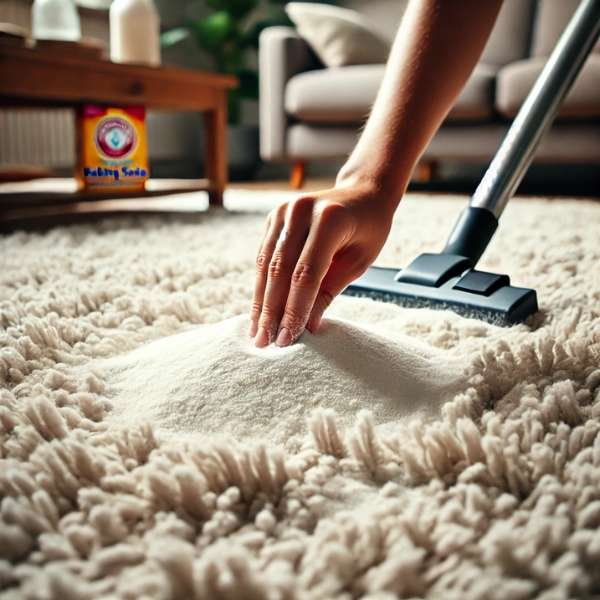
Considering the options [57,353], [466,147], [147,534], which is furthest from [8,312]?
[466,147]

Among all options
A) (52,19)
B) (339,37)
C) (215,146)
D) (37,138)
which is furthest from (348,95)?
(37,138)

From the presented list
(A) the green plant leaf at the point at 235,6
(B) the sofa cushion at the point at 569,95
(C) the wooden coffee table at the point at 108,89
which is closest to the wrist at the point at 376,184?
(C) the wooden coffee table at the point at 108,89

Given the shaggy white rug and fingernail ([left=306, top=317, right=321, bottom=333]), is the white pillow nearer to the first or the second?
the shaggy white rug

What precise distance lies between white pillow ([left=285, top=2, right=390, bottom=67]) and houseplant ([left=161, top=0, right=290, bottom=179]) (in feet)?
2.62

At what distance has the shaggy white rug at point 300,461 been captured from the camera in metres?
0.26

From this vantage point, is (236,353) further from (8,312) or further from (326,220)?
(8,312)

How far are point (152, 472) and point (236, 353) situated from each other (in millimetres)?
133

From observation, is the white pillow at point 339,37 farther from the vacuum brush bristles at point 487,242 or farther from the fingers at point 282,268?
the fingers at point 282,268

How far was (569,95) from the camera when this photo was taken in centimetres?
180

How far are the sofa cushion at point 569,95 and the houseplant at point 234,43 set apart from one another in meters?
1.47

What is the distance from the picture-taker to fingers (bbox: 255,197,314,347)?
0.45 meters

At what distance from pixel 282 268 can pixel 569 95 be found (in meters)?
1.62

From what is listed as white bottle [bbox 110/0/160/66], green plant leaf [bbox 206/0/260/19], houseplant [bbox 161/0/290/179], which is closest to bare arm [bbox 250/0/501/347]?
white bottle [bbox 110/0/160/66]

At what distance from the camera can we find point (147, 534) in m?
0.29
